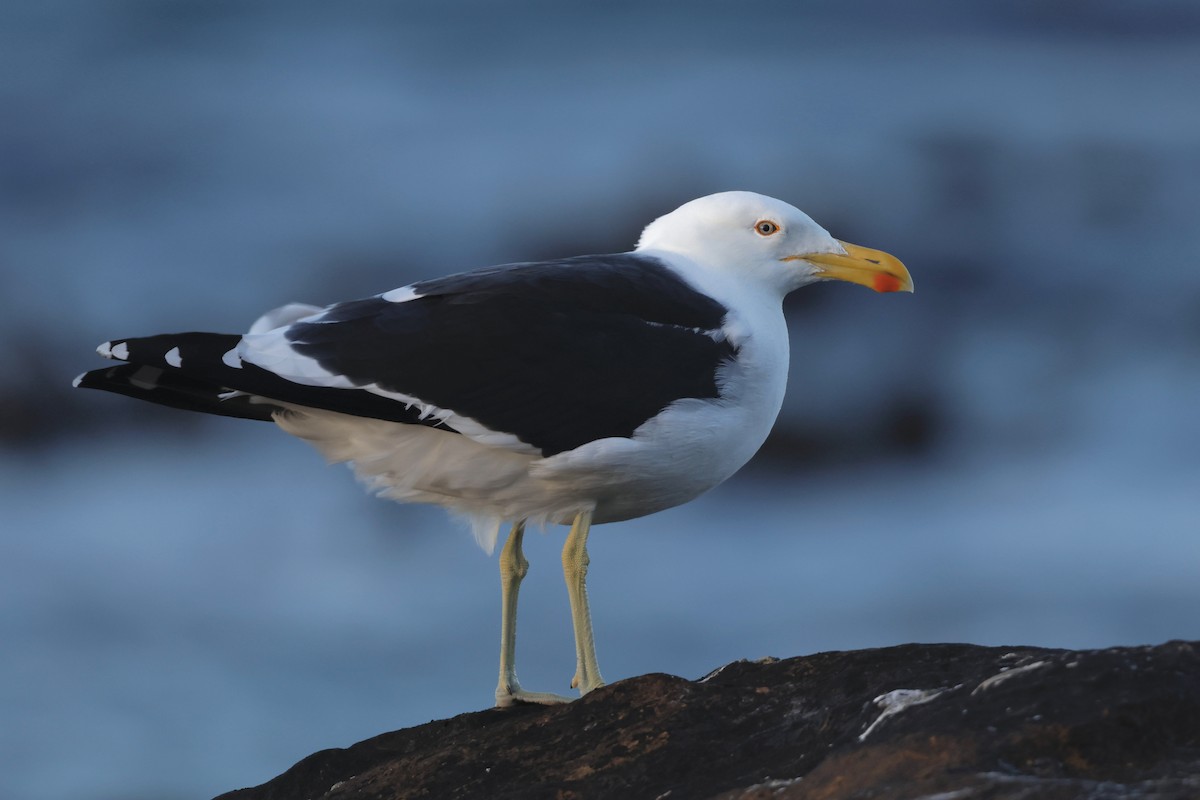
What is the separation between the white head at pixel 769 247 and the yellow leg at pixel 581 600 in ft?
5.35

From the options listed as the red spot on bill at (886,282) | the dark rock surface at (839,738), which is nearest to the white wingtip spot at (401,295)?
the dark rock surface at (839,738)

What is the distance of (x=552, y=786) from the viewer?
5.25m

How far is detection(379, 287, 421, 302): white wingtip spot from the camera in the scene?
6.45 metres

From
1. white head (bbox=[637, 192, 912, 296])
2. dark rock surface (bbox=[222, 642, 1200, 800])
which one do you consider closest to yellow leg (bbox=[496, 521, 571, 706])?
dark rock surface (bbox=[222, 642, 1200, 800])

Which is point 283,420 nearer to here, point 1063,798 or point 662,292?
point 662,292

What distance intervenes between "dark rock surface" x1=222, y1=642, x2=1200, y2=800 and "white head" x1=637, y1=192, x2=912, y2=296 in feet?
7.39

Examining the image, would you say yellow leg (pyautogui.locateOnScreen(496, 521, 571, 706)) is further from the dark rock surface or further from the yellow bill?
the yellow bill

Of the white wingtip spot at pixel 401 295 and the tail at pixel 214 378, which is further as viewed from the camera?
the white wingtip spot at pixel 401 295

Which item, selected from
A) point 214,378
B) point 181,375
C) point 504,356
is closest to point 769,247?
point 504,356

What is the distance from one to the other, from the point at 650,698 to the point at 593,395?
1355 millimetres

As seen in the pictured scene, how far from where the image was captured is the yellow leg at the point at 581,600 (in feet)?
21.8

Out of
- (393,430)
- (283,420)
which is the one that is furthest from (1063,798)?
(283,420)

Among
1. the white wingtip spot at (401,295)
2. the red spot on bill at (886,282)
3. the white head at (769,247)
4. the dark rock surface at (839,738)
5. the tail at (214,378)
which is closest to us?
the dark rock surface at (839,738)

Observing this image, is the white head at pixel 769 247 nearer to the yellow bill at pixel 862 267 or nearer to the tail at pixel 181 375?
the yellow bill at pixel 862 267
